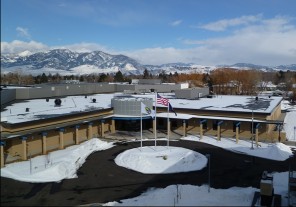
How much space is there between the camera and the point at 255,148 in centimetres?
3431

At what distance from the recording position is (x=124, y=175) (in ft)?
82.6

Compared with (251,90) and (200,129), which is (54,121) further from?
(251,90)

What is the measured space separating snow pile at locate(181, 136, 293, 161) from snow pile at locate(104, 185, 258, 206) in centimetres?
Answer: 1042

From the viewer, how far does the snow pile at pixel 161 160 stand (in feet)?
87.1

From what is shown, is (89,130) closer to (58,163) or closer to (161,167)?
(58,163)

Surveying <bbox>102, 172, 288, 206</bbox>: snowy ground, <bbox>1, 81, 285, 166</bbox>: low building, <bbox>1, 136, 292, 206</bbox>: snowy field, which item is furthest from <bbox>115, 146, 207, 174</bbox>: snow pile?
<bbox>1, 81, 285, 166</bbox>: low building

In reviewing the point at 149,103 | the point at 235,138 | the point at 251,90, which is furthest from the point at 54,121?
the point at 251,90

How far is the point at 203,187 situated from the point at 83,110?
2068 cm

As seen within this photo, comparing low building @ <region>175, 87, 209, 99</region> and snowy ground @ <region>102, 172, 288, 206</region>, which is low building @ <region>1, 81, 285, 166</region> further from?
snowy ground @ <region>102, 172, 288, 206</region>

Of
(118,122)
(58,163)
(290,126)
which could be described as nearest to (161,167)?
(58,163)

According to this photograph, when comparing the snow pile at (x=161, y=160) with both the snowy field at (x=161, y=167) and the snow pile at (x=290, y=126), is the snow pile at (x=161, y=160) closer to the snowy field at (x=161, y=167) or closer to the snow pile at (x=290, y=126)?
the snowy field at (x=161, y=167)

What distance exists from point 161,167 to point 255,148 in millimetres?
12827

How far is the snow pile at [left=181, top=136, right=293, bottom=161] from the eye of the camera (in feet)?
103

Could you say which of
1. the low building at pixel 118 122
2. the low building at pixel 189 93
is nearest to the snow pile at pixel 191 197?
the low building at pixel 118 122
